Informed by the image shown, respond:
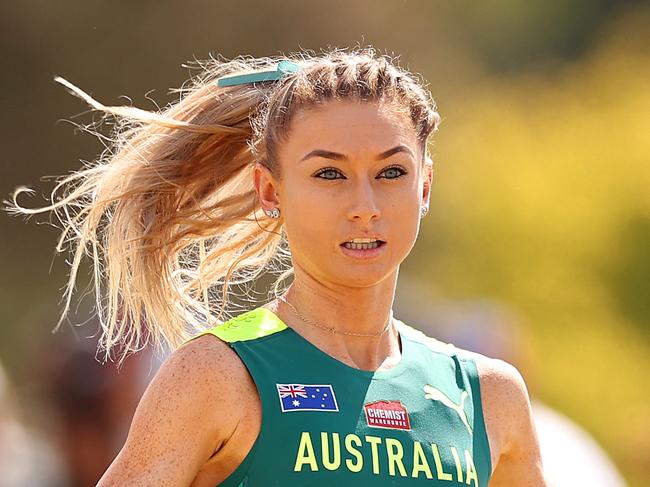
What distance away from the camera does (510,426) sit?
11.2 ft

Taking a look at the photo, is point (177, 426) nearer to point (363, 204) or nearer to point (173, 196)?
point (363, 204)

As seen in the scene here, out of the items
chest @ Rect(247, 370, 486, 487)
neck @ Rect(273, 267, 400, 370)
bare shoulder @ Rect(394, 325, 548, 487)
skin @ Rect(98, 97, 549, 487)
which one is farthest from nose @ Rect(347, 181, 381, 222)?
bare shoulder @ Rect(394, 325, 548, 487)

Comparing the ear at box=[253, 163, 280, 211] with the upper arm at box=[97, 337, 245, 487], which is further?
the ear at box=[253, 163, 280, 211]

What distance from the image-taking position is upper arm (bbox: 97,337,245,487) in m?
2.90

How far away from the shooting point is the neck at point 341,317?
3285 mm

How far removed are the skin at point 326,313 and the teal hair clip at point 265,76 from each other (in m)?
0.25

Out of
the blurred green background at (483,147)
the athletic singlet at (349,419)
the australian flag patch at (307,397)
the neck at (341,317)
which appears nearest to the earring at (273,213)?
the neck at (341,317)

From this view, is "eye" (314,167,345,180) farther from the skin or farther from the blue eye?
the blue eye

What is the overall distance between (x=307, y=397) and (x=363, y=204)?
449 millimetres

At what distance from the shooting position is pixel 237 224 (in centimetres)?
373

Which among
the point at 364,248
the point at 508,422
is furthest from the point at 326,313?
the point at 508,422

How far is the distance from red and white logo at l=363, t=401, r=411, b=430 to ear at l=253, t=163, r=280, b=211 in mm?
557

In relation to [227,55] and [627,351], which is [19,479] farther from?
[227,55]

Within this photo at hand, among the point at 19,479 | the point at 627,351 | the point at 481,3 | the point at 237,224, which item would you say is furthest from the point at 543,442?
the point at 481,3
